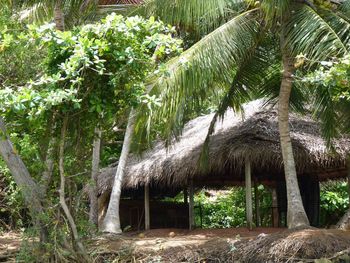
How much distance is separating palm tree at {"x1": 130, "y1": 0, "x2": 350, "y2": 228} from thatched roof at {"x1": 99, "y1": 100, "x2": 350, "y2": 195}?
4.72ft

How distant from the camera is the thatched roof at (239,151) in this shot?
1166 cm

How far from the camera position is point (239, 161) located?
11844 millimetres

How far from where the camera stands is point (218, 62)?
9.25m

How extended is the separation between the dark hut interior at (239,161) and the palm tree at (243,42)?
154cm

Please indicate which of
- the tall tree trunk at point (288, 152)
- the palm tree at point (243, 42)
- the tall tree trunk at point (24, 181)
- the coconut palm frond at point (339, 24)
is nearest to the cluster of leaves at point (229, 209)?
the tall tree trunk at point (288, 152)

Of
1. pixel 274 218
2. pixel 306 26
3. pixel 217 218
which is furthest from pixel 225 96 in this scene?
pixel 217 218

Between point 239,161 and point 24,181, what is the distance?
498 centimetres

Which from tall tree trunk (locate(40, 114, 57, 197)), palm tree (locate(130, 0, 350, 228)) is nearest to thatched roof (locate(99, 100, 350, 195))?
palm tree (locate(130, 0, 350, 228))

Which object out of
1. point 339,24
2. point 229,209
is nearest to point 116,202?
point 339,24

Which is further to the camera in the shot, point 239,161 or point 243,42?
point 239,161

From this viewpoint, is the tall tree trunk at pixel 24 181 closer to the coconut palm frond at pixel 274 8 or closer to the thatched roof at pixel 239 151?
the coconut palm frond at pixel 274 8

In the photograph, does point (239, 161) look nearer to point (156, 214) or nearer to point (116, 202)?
point (116, 202)

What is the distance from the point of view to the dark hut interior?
461 inches

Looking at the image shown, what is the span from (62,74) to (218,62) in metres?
2.86
